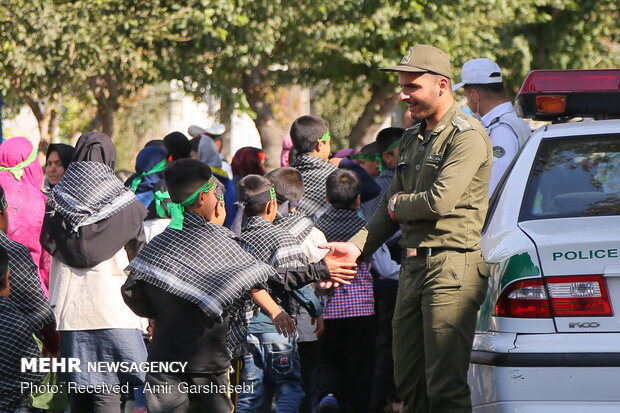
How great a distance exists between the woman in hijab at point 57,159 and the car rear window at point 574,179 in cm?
351

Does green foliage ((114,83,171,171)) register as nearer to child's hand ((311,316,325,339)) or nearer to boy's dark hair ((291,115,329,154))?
boy's dark hair ((291,115,329,154))

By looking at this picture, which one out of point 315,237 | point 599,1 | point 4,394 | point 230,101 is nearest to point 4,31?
point 230,101

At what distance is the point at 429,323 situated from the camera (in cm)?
469

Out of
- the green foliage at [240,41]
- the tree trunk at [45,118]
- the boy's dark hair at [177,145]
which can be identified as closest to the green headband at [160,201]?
the boy's dark hair at [177,145]

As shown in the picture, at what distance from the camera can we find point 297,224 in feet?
20.2

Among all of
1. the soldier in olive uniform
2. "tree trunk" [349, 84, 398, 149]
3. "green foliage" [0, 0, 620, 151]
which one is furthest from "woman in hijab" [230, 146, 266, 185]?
"tree trunk" [349, 84, 398, 149]

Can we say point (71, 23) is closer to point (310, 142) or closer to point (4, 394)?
point (310, 142)

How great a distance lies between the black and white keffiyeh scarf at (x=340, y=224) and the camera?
6609 mm

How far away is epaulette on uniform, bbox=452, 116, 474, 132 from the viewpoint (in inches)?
186

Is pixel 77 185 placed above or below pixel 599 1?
below

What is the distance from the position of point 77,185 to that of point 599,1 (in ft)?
40.6

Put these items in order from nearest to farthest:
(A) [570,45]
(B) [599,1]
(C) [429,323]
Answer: (C) [429,323] → (B) [599,1] → (A) [570,45]

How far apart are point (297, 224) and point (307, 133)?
1063mm

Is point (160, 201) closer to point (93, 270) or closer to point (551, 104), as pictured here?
point (93, 270)
